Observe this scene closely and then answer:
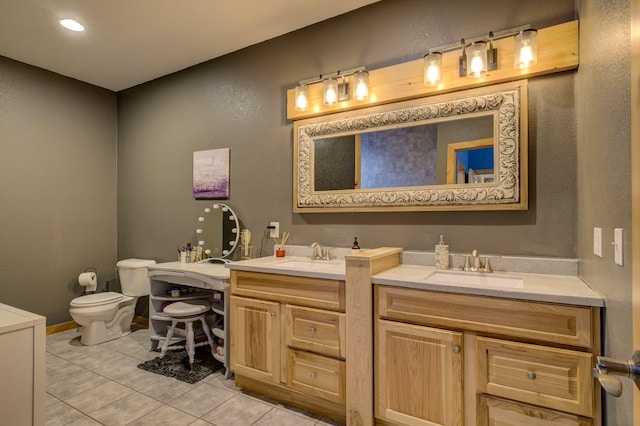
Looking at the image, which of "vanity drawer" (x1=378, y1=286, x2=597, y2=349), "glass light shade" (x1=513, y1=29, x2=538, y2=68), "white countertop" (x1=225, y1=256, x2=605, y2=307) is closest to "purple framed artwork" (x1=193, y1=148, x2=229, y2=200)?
"white countertop" (x1=225, y1=256, x2=605, y2=307)

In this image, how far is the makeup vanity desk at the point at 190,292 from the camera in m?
2.48

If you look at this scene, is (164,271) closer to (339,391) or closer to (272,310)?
(272,310)

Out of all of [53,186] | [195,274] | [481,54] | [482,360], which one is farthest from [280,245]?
[53,186]

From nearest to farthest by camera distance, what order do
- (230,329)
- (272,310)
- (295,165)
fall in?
(272,310) → (230,329) → (295,165)

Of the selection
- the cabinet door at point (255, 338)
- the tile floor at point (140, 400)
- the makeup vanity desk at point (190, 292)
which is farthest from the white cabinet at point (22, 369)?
the makeup vanity desk at point (190, 292)

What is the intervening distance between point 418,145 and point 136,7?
2195 millimetres

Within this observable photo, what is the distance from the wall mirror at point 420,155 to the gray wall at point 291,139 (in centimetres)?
10

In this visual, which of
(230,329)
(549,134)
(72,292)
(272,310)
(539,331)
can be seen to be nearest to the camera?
(539,331)

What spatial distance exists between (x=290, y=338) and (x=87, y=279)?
2.56 m

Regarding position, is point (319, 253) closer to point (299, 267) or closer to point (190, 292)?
point (299, 267)

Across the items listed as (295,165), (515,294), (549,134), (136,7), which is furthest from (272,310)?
(136,7)

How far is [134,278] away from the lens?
11.1ft

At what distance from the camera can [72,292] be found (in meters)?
3.54

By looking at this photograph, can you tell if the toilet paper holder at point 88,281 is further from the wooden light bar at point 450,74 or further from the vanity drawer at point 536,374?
the vanity drawer at point 536,374
